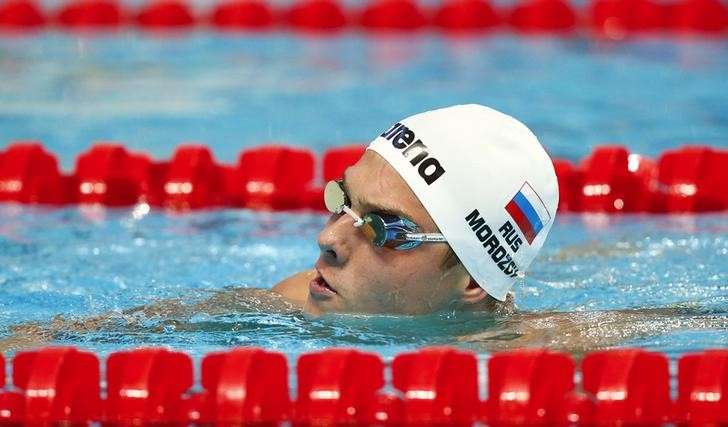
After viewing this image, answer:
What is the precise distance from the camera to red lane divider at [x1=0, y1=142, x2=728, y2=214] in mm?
5453

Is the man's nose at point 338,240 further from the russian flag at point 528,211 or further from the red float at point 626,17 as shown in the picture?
the red float at point 626,17

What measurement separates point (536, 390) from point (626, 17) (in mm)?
6454

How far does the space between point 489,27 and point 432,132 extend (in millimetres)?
5688

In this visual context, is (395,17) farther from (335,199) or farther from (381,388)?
(381,388)

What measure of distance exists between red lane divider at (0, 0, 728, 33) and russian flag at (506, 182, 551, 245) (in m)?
5.64

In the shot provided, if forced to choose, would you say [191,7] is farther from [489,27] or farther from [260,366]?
[260,366]

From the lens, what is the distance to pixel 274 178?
5574mm

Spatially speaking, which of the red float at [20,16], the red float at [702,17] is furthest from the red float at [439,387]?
the red float at [20,16]

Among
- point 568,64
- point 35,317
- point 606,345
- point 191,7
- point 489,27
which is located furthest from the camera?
point 191,7

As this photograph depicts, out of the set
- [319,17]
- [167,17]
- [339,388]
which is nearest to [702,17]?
[319,17]

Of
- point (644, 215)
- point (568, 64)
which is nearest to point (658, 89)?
point (568, 64)

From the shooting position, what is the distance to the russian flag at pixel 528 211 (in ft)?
11.3

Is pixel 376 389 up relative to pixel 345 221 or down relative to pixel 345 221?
down

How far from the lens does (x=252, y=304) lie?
3832 mm
